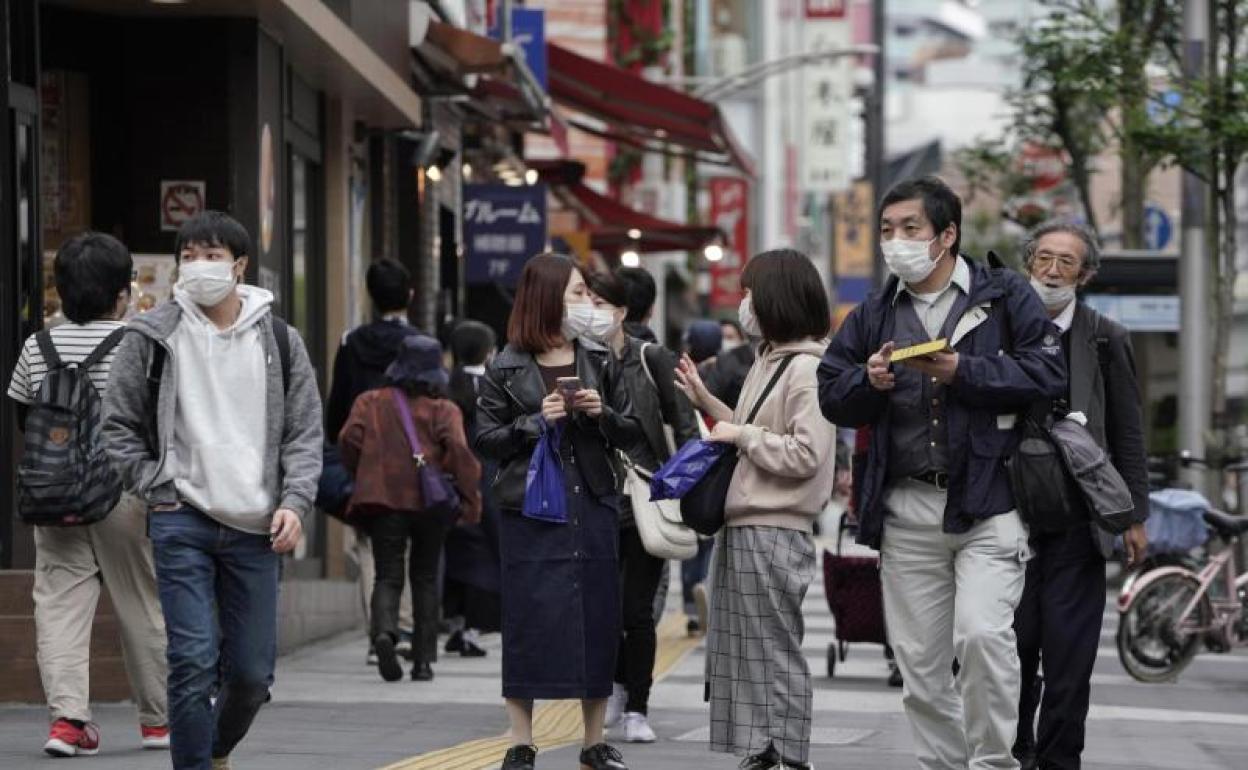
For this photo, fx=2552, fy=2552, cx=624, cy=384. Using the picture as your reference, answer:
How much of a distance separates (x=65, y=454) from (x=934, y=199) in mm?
→ 3507

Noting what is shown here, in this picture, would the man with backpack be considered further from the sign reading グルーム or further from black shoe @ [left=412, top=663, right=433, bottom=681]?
the sign reading グルーム

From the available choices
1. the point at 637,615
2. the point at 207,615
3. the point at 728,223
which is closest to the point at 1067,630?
the point at 637,615

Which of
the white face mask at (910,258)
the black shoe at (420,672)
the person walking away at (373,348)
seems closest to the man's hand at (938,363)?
the white face mask at (910,258)

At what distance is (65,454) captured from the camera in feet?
30.4

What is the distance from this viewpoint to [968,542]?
7391mm

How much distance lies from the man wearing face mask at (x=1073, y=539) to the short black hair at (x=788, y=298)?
0.75m

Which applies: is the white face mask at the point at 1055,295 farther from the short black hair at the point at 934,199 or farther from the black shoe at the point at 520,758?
the black shoe at the point at 520,758

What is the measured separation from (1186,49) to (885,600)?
13.0m

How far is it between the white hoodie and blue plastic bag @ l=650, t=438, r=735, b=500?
56.4 inches

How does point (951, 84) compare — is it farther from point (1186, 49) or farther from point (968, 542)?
point (968, 542)

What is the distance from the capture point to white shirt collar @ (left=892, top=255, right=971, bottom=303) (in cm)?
761

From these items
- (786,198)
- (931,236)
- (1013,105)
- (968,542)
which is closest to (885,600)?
(968,542)

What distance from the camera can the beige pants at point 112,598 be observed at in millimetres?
9414

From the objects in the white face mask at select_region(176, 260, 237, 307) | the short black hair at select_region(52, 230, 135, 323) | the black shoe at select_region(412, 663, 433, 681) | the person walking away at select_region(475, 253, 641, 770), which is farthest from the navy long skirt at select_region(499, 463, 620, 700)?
the black shoe at select_region(412, 663, 433, 681)
